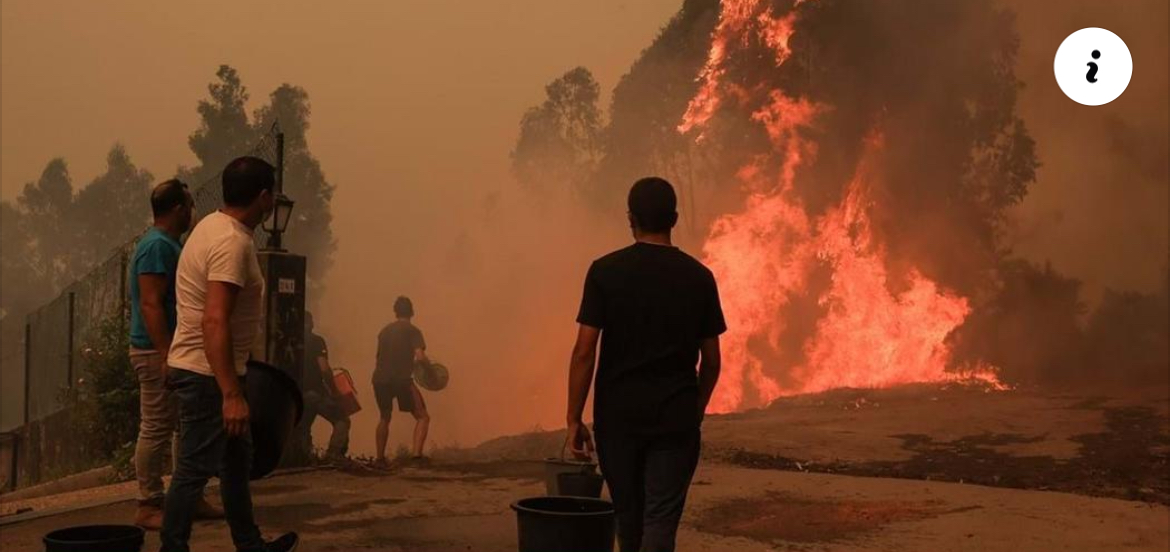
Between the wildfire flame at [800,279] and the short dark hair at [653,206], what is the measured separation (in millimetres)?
16535

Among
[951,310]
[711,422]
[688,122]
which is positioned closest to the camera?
[711,422]

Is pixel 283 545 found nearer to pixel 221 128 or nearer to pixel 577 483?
pixel 577 483

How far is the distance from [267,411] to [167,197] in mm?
1995

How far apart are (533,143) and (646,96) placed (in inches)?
272

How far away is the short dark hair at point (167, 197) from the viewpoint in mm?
5996

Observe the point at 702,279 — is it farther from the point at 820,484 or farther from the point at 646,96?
the point at 646,96

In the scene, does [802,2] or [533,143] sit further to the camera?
[533,143]

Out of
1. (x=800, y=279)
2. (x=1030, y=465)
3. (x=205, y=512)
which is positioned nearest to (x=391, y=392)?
(x=205, y=512)

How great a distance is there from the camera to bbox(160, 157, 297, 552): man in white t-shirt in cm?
441

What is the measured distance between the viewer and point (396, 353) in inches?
437

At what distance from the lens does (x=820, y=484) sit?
9.15 m

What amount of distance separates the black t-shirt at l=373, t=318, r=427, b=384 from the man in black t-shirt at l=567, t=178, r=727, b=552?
23.6 feet

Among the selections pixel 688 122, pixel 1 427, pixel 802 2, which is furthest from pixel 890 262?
pixel 1 427

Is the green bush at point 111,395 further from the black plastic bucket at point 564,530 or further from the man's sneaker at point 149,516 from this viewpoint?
the black plastic bucket at point 564,530
